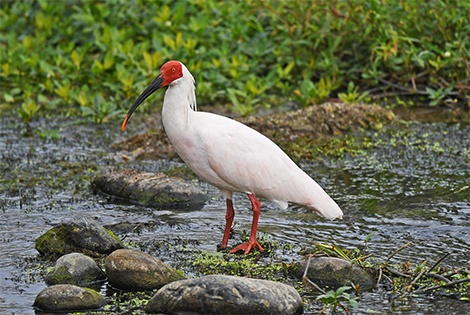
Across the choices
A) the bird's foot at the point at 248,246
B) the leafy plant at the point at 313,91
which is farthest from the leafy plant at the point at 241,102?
the bird's foot at the point at 248,246

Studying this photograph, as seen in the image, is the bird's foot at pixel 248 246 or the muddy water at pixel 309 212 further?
the bird's foot at pixel 248 246

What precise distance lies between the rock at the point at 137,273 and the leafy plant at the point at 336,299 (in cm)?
122

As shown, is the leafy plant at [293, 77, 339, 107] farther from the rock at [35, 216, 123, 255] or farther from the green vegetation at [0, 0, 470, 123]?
the rock at [35, 216, 123, 255]

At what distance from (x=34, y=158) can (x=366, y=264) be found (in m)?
5.22

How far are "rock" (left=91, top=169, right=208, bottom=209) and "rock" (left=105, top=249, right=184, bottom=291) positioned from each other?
2.11m

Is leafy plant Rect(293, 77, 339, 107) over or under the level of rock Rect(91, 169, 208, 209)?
over

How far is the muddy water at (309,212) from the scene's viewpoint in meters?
5.25

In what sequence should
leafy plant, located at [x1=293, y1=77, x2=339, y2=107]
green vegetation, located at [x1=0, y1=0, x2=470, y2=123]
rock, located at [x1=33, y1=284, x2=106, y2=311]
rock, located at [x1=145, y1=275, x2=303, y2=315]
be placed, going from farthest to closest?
1. green vegetation, located at [x1=0, y1=0, x2=470, y2=123]
2. leafy plant, located at [x1=293, y1=77, x2=339, y2=107]
3. rock, located at [x1=33, y1=284, x2=106, y2=311]
4. rock, located at [x1=145, y1=275, x2=303, y2=315]

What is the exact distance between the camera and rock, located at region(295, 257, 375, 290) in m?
4.75

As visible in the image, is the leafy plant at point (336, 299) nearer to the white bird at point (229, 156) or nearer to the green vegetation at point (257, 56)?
the white bird at point (229, 156)

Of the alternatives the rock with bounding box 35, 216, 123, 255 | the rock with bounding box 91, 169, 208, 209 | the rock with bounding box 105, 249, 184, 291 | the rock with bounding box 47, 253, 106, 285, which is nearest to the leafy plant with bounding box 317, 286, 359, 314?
the rock with bounding box 105, 249, 184, 291

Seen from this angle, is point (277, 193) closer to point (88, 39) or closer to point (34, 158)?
point (34, 158)

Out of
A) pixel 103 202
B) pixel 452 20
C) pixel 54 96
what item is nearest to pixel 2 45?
pixel 54 96

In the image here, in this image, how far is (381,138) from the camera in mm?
9328
